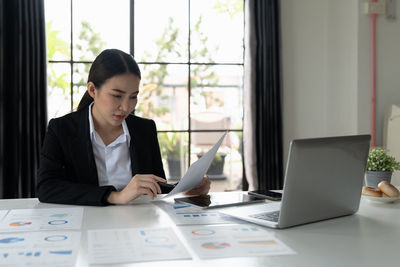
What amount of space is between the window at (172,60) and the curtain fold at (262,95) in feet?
0.82

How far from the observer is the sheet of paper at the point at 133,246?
906 millimetres

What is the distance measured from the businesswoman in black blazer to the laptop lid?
21.0 inches

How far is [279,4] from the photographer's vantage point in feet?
12.0

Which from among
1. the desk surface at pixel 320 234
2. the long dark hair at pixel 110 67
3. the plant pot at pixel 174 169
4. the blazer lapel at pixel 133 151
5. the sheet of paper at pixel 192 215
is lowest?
the plant pot at pixel 174 169

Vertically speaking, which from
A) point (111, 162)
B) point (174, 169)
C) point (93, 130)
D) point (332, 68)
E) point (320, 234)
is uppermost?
point (332, 68)

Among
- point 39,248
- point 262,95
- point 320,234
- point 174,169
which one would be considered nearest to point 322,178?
point 320,234

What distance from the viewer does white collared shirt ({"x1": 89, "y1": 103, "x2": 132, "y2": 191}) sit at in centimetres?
184

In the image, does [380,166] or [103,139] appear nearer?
[380,166]

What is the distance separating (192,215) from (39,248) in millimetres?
474

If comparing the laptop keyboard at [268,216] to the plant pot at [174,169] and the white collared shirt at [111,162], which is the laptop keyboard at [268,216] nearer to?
the white collared shirt at [111,162]

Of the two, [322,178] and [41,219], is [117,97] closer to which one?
[41,219]

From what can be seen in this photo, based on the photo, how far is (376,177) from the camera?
1.66 meters

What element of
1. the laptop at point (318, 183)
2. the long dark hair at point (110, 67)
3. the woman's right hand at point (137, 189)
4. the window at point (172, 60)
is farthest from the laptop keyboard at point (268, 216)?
the window at point (172, 60)

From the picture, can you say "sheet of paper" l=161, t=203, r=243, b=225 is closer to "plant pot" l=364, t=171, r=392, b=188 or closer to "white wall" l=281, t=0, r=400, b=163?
"plant pot" l=364, t=171, r=392, b=188
